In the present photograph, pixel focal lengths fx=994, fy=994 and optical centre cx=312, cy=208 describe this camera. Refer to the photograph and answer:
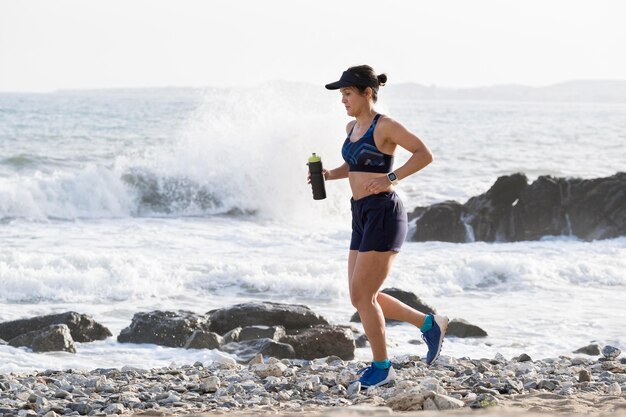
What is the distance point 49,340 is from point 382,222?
4.18 meters

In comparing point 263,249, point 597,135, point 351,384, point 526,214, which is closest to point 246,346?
point 351,384

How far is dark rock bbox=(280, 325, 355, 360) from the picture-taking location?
868cm

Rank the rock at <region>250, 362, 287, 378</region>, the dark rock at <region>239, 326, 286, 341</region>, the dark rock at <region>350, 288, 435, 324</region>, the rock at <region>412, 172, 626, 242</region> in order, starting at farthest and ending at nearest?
the rock at <region>412, 172, 626, 242</region> < the dark rock at <region>350, 288, 435, 324</region> < the dark rock at <region>239, 326, 286, 341</region> < the rock at <region>250, 362, 287, 378</region>

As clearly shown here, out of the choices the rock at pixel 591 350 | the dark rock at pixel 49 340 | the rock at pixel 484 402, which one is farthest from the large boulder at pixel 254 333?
the rock at pixel 484 402

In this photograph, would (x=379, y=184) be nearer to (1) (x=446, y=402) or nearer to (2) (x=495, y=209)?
(1) (x=446, y=402)

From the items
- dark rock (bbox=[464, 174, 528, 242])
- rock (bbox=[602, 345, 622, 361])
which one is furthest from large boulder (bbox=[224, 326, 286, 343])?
dark rock (bbox=[464, 174, 528, 242])

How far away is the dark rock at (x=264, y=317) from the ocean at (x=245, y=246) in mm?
798

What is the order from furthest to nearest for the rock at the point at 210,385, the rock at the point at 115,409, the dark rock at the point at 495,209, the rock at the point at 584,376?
→ the dark rock at the point at 495,209
the rock at the point at 584,376
the rock at the point at 210,385
the rock at the point at 115,409

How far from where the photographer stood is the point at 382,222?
19.0 feet

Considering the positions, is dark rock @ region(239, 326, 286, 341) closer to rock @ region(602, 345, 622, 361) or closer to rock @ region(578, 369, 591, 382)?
rock @ region(602, 345, 622, 361)

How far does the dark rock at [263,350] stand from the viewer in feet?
28.1

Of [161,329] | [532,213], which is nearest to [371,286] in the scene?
[161,329]

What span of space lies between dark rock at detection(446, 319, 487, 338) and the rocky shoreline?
71.0 inches

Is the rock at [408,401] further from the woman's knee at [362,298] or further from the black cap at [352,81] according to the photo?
the black cap at [352,81]
